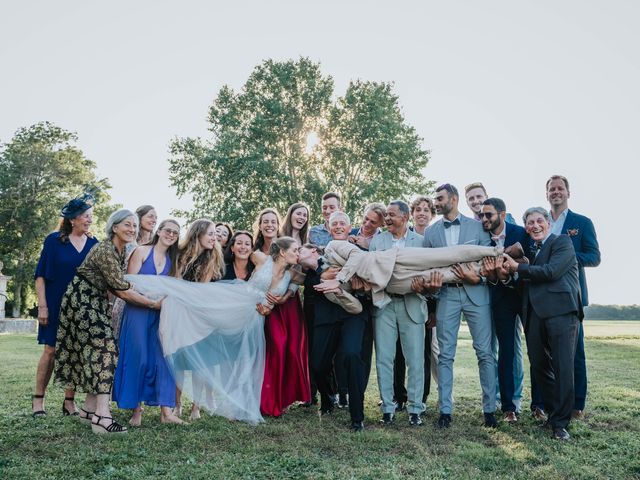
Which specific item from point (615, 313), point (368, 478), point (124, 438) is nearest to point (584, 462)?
point (368, 478)

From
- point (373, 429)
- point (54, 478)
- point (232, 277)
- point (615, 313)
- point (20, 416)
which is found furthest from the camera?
point (615, 313)

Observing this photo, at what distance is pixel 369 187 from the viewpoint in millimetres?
26000

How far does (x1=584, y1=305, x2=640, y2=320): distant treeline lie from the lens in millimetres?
48719

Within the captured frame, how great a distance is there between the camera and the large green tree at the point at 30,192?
39.2m

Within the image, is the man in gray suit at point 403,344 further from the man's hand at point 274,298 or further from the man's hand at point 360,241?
the man's hand at point 274,298

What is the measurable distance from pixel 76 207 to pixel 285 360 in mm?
3099

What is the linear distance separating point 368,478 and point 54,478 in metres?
2.39

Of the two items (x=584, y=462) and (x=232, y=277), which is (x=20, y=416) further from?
(x=584, y=462)

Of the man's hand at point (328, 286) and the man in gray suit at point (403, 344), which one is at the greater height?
the man's hand at point (328, 286)

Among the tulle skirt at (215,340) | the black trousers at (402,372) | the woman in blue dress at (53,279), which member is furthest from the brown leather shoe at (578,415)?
the woman in blue dress at (53,279)

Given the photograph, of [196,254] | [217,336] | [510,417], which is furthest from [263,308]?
[510,417]

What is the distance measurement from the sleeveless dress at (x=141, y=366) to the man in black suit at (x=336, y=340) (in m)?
1.73

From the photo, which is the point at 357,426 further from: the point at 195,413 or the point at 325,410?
the point at 195,413

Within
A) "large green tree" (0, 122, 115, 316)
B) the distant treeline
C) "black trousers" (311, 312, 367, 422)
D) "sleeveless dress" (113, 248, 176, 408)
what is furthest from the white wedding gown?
the distant treeline
